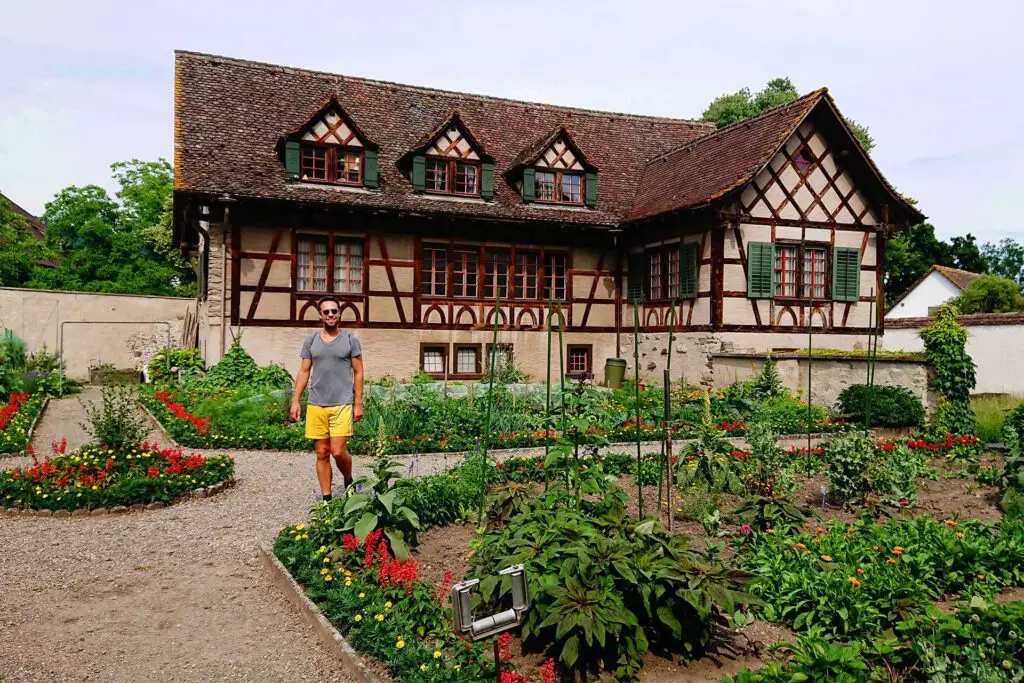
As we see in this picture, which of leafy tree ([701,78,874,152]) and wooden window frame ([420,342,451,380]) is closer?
wooden window frame ([420,342,451,380])

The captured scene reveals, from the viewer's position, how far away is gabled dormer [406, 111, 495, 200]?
1828 cm

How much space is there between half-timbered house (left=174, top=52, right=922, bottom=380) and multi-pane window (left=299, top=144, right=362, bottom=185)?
3cm

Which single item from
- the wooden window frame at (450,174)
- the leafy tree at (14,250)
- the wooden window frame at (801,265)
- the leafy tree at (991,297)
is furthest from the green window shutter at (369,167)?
the leafy tree at (991,297)

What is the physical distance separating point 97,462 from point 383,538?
4.66 meters

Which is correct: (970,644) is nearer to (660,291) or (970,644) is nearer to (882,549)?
(882,549)

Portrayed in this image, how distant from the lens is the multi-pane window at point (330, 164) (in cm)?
1739

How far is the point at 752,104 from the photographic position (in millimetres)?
32250

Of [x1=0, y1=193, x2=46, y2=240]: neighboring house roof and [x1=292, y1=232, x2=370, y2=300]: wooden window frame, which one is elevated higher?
[x1=0, y1=193, x2=46, y2=240]: neighboring house roof

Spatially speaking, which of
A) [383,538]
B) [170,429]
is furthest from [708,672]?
[170,429]

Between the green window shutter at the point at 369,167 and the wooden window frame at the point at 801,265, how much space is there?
9.56 metres

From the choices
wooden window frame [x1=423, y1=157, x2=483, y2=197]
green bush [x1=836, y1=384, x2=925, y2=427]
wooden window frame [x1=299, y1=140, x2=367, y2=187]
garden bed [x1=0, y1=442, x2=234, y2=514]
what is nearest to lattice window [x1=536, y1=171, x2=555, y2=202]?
wooden window frame [x1=423, y1=157, x2=483, y2=197]

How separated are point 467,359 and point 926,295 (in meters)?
30.4

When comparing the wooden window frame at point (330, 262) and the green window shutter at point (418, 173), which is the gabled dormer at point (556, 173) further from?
the wooden window frame at point (330, 262)

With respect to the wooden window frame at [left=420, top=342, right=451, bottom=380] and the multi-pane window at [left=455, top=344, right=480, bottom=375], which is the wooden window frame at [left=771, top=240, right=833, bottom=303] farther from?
the wooden window frame at [left=420, top=342, right=451, bottom=380]
